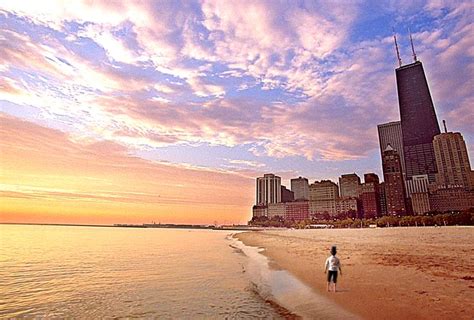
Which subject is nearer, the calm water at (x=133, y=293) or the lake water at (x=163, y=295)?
the lake water at (x=163, y=295)

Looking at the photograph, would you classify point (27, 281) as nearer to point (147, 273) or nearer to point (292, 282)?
point (147, 273)

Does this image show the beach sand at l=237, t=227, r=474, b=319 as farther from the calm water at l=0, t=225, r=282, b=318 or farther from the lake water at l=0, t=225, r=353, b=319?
the calm water at l=0, t=225, r=282, b=318

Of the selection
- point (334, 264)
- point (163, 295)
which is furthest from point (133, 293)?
point (334, 264)

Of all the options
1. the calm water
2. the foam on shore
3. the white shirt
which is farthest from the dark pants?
the calm water

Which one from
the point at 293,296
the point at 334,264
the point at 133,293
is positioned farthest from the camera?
the point at 133,293

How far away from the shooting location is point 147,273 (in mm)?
26297

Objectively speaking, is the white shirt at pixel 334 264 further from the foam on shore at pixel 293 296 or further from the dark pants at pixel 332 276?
the foam on shore at pixel 293 296

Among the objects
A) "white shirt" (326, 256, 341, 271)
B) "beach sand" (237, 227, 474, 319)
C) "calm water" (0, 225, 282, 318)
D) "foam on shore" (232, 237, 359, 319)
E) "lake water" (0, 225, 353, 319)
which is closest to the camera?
"beach sand" (237, 227, 474, 319)

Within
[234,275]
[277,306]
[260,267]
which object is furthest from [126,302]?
[260,267]

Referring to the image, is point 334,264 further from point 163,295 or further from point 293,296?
point 163,295

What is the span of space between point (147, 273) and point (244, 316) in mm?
15863

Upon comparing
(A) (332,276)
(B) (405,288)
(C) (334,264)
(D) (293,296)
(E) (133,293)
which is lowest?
(E) (133,293)

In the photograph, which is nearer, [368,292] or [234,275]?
[368,292]

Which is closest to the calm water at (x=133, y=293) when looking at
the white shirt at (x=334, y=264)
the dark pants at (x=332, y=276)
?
the dark pants at (x=332, y=276)
